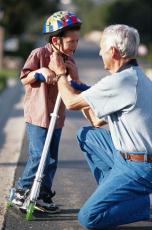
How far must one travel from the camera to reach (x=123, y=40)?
5.04m

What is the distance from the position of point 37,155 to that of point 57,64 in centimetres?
80

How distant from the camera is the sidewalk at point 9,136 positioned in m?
6.88

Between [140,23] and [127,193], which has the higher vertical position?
[127,193]

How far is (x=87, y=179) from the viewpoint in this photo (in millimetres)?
7336

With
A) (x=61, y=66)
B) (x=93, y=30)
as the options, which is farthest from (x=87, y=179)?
(x=93, y=30)

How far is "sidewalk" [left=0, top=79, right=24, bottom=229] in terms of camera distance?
6883 mm

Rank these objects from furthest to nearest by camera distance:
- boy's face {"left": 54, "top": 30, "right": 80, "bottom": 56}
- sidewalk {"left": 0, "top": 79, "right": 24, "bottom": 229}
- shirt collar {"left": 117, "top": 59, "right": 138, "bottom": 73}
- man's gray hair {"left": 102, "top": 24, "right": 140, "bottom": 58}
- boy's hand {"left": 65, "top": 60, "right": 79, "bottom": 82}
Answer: sidewalk {"left": 0, "top": 79, "right": 24, "bottom": 229} < boy's hand {"left": 65, "top": 60, "right": 79, "bottom": 82} < boy's face {"left": 54, "top": 30, "right": 80, "bottom": 56} < shirt collar {"left": 117, "top": 59, "right": 138, "bottom": 73} < man's gray hair {"left": 102, "top": 24, "right": 140, "bottom": 58}

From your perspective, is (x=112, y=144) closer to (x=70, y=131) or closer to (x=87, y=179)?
(x=87, y=179)

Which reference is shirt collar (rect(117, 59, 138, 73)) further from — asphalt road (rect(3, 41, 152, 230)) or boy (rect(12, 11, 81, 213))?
asphalt road (rect(3, 41, 152, 230))

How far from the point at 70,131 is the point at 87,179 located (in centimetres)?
353

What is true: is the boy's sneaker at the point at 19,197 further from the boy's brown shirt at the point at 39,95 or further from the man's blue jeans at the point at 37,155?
the boy's brown shirt at the point at 39,95

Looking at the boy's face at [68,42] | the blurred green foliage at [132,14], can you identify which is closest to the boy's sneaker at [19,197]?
the boy's face at [68,42]

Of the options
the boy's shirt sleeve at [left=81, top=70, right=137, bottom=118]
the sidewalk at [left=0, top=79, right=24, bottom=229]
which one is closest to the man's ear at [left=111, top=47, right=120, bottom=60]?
the boy's shirt sleeve at [left=81, top=70, right=137, bottom=118]

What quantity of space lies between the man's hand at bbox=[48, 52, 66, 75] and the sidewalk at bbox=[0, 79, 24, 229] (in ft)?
4.07
